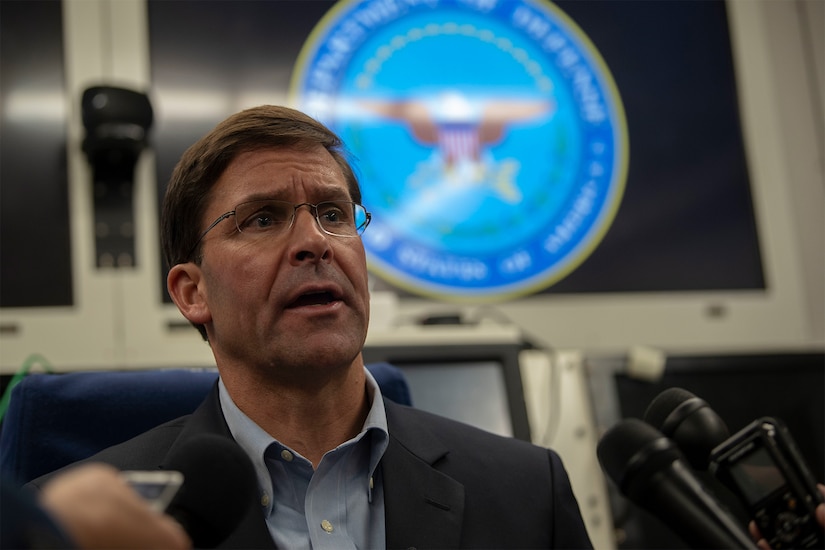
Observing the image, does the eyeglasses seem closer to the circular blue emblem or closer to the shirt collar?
the shirt collar

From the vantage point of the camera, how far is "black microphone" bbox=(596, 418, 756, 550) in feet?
3.25

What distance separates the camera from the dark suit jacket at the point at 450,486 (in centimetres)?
148

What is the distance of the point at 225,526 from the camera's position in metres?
0.98

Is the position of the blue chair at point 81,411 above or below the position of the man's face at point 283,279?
below

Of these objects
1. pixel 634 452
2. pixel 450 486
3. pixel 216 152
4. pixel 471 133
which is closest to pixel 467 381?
pixel 450 486

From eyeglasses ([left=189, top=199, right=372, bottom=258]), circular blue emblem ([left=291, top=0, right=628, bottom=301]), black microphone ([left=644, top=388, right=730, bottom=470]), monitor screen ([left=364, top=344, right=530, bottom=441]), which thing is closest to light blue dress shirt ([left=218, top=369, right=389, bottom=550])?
eyeglasses ([left=189, top=199, right=372, bottom=258])

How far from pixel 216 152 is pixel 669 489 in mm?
1022

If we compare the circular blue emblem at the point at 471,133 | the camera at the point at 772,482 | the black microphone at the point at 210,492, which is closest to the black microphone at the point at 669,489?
the camera at the point at 772,482

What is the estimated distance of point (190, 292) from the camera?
5.79ft

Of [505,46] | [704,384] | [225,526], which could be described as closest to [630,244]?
[704,384]

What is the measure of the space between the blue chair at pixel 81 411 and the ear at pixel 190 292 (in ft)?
0.35

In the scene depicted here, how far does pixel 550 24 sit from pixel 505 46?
0.63 ft

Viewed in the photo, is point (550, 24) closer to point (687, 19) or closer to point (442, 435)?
point (687, 19)

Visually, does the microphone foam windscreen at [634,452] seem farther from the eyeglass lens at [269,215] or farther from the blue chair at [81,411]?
the blue chair at [81,411]
